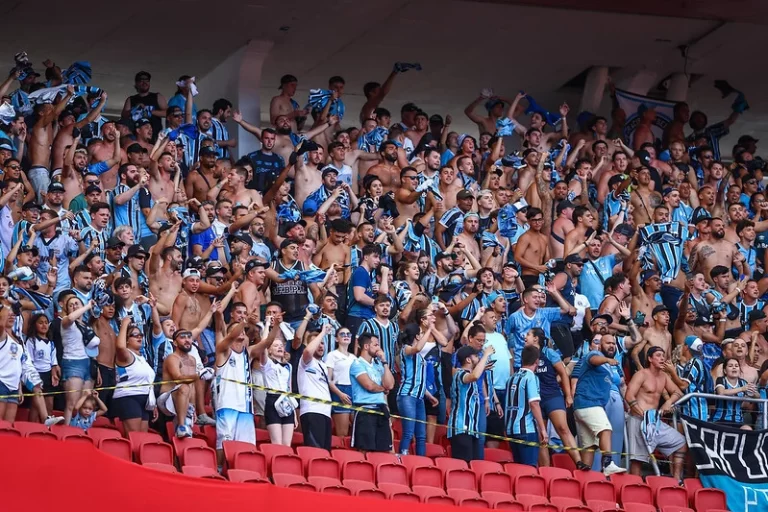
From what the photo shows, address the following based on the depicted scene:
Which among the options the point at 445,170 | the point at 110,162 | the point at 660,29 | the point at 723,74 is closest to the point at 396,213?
the point at 445,170

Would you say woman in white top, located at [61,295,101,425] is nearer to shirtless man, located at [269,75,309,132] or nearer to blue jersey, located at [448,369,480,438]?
blue jersey, located at [448,369,480,438]

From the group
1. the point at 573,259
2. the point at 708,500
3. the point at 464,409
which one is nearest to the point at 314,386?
the point at 464,409

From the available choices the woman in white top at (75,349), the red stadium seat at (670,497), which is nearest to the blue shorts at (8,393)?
the woman in white top at (75,349)

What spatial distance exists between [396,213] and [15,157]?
3889mm

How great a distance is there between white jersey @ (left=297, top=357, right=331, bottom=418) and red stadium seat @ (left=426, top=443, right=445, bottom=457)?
107 cm

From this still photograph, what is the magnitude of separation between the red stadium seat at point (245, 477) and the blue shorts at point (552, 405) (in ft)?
10.2

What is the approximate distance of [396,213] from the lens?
14242 millimetres

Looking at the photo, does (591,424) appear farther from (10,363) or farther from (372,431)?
(10,363)

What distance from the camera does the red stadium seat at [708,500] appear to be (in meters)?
11.6

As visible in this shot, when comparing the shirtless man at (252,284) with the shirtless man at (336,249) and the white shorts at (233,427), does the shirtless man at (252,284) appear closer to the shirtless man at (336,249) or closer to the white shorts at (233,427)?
the shirtless man at (336,249)

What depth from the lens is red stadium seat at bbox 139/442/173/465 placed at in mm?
9992

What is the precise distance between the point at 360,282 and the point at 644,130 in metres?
7.31

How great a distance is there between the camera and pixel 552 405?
12.1 metres

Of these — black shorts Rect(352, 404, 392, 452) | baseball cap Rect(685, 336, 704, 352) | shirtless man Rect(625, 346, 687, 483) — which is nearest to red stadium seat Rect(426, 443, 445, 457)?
black shorts Rect(352, 404, 392, 452)
